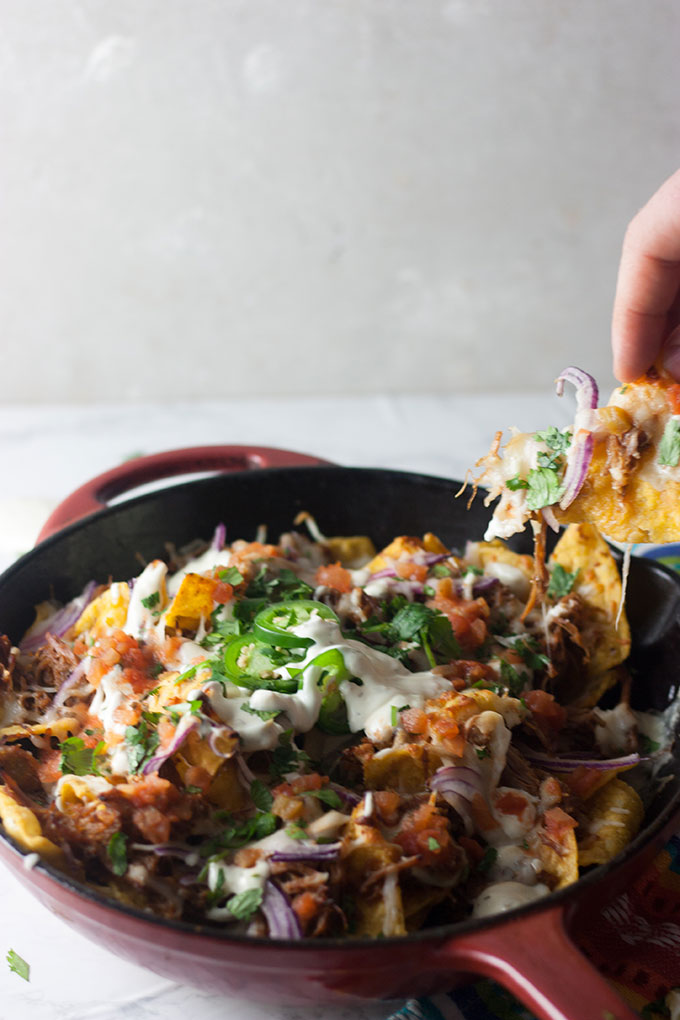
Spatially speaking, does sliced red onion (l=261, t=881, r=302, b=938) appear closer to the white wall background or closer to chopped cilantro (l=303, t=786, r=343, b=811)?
chopped cilantro (l=303, t=786, r=343, b=811)

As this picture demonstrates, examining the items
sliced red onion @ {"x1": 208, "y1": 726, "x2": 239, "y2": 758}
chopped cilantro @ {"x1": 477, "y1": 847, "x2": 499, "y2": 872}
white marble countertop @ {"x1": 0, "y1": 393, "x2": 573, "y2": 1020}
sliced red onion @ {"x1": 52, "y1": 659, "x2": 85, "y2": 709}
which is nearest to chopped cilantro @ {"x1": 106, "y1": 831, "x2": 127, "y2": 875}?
sliced red onion @ {"x1": 208, "y1": 726, "x2": 239, "y2": 758}

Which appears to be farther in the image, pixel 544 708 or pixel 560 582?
pixel 560 582

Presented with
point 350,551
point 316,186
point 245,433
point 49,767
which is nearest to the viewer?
point 49,767

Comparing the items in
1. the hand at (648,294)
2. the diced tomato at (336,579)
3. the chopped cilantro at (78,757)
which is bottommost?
the chopped cilantro at (78,757)

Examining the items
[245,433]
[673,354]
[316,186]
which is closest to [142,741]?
[673,354]

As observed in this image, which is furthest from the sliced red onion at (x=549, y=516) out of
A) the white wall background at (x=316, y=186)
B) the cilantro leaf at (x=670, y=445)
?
the white wall background at (x=316, y=186)

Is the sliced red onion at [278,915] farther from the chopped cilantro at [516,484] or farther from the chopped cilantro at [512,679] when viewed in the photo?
the chopped cilantro at [516,484]

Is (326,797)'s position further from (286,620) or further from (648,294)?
(648,294)
